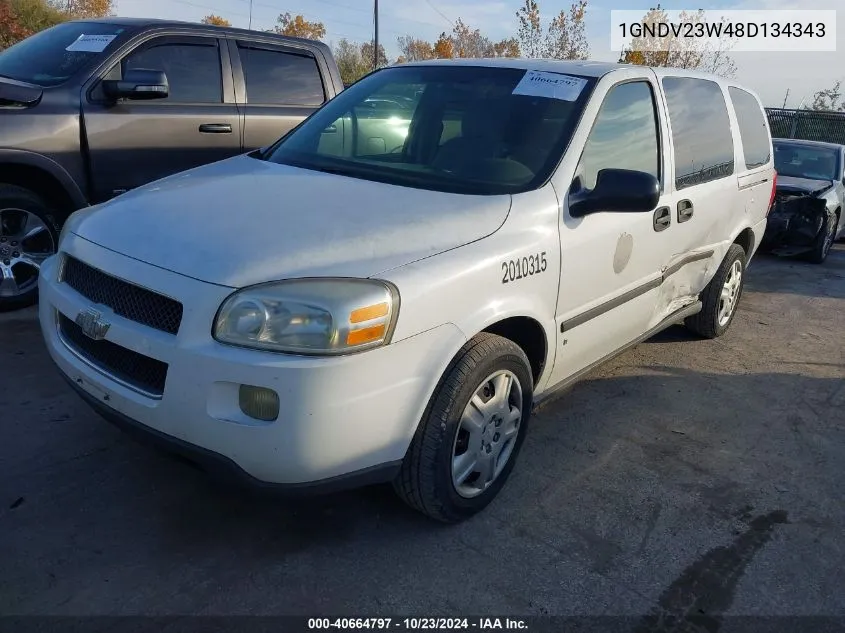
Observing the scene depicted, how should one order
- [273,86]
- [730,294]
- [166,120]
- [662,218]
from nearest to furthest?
[662,218] → [166,120] → [730,294] → [273,86]

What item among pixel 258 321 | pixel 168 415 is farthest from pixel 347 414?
pixel 168 415

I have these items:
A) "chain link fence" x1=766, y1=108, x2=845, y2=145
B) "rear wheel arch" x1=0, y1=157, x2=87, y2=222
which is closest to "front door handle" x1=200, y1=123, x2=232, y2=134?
"rear wheel arch" x1=0, y1=157, x2=87, y2=222

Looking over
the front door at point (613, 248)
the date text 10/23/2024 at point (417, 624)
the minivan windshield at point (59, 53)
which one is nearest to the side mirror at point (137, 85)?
the minivan windshield at point (59, 53)

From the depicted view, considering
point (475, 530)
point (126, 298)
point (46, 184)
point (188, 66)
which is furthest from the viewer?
point (188, 66)

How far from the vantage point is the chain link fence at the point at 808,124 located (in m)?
20.8

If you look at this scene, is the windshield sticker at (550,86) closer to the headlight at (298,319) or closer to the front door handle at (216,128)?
the headlight at (298,319)

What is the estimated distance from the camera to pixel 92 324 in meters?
2.61

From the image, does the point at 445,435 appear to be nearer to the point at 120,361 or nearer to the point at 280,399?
the point at 280,399

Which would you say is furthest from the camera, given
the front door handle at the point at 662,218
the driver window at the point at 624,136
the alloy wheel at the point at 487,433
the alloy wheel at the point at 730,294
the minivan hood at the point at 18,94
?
the alloy wheel at the point at 730,294

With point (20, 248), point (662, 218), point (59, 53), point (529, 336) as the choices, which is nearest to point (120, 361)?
point (529, 336)

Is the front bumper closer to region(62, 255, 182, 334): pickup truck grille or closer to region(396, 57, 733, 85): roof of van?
region(62, 255, 182, 334): pickup truck grille

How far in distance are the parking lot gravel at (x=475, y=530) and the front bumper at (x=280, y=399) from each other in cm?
43

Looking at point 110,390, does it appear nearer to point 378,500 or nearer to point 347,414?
point 347,414

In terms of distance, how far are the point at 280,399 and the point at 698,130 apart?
3.33 m
